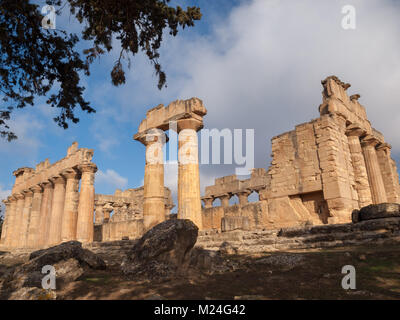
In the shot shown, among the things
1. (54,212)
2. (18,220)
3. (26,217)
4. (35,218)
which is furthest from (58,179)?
(18,220)

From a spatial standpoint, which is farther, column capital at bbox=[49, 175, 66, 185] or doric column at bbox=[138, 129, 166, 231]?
column capital at bbox=[49, 175, 66, 185]

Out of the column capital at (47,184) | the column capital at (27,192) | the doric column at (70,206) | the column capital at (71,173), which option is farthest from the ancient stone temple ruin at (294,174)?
the column capital at (27,192)

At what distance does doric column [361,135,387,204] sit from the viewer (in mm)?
15648

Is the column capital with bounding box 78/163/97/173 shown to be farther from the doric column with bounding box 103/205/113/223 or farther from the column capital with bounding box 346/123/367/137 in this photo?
the column capital with bounding box 346/123/367/137

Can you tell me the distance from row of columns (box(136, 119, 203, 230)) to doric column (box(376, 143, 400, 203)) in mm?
11675

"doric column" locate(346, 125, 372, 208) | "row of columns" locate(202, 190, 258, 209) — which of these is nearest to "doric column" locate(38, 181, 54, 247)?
"row of columns" locate(202, 190, 258, 209)

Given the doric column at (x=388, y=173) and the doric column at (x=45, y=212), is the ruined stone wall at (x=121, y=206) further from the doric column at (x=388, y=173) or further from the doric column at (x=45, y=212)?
the doric column at (x=388, y=173)

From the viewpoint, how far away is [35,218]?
26.1 metres

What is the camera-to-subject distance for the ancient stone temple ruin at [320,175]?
40.3 feet

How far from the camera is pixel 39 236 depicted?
24469 mm

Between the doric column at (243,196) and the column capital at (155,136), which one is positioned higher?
the column capital at (155,136)

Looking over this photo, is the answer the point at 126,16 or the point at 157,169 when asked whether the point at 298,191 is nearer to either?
the point at 157,169

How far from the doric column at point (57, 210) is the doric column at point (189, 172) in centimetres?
1312
